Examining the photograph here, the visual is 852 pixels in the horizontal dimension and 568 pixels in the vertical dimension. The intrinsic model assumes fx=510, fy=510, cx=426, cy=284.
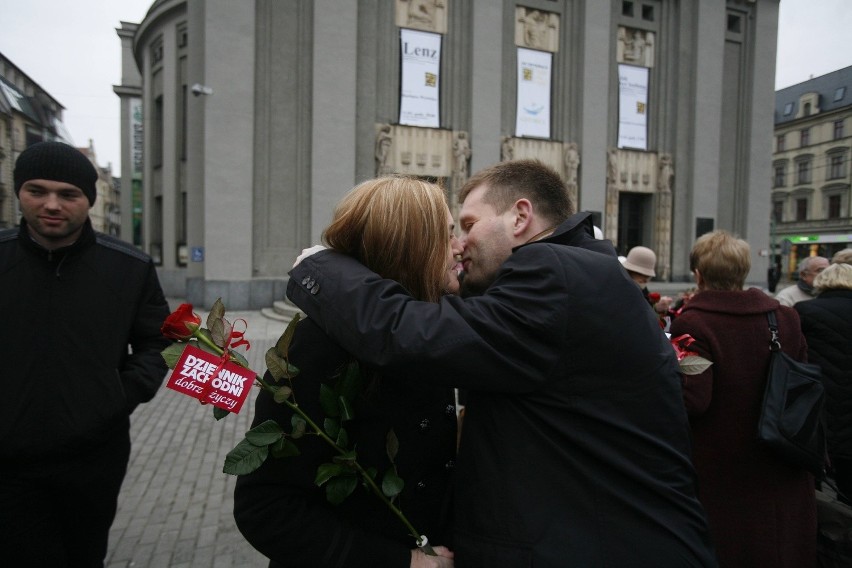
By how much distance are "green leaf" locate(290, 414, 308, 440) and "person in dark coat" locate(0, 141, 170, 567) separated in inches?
57.7

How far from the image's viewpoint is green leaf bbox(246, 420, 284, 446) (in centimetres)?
127

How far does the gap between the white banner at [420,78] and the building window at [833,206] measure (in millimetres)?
44056

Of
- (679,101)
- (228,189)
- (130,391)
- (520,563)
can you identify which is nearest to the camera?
(520,563)

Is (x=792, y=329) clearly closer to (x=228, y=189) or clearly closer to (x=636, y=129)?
(x=228, y=189)

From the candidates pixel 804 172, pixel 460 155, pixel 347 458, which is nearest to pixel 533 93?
pixel 460 155

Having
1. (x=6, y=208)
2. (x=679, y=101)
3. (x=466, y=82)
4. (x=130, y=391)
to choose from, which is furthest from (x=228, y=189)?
(x=6, y=208)

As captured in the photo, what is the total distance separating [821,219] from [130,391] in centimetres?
5637

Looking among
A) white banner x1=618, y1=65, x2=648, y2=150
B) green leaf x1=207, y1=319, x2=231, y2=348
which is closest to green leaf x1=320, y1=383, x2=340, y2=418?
green leaf x1=207, y1=319, x2=231, y2=348

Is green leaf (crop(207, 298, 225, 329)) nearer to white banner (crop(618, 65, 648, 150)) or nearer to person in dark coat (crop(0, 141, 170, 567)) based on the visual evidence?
person in dark coat (crop(0, 141, 170, 567))

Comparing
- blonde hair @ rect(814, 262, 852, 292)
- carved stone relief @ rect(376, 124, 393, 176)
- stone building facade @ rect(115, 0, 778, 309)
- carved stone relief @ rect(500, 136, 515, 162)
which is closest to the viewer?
blonde hair @ rect(814, 262, 852, 292)

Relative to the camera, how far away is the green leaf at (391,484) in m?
A: 1.37

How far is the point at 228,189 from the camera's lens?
49.8 ft

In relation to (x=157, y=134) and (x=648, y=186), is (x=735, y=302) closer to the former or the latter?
(x=648, y=186)

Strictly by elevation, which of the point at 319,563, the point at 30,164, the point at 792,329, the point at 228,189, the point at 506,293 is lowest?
the point at 319,563
